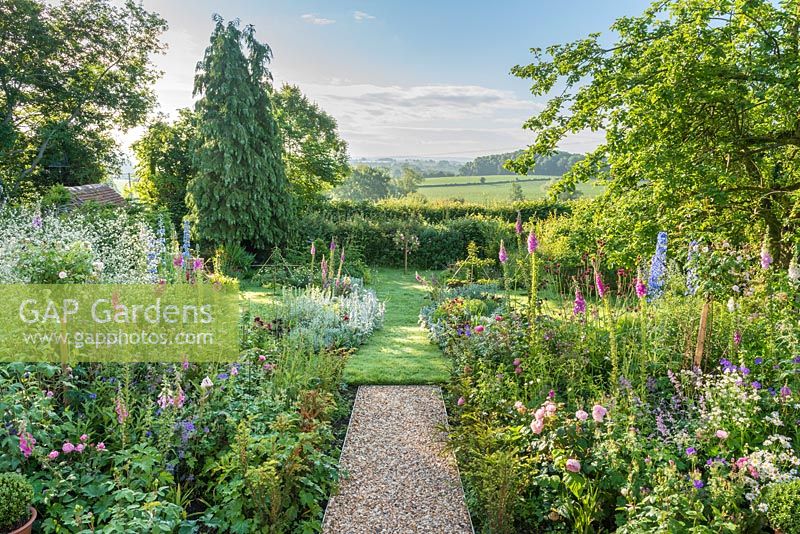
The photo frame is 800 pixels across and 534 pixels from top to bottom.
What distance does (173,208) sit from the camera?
14.5m

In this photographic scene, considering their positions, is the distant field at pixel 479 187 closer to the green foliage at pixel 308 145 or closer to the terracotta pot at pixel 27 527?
the green foliage at pixel 308 145

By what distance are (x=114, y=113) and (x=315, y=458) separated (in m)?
18.3

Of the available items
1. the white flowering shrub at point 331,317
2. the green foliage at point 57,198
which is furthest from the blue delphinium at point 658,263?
the green foliage at point 57,198

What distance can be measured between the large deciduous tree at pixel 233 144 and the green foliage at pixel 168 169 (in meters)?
3.28

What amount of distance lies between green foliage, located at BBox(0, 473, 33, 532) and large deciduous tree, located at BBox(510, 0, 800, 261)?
4.53 meters

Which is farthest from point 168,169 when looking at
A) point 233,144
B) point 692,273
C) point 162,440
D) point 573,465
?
point 573,465

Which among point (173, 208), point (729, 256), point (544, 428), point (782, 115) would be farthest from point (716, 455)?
point (173, 208)

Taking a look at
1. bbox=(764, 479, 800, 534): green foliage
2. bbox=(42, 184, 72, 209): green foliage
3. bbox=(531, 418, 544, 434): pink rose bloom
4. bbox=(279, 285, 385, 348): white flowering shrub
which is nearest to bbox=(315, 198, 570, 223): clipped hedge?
A: bbox=(42, 184, 72, 209): green foliage

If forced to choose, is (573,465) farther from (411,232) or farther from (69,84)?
(69,84)

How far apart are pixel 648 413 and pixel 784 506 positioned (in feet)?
3.43

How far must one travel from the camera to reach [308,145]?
A: 745 inches

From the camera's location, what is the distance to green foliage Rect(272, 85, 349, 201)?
18.7 m

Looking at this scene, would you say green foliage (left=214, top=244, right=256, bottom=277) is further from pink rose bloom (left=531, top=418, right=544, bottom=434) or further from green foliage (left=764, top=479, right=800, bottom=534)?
green foliage (left=764, top=479, right=800, bottom=534)

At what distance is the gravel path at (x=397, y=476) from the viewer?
3025 mm
